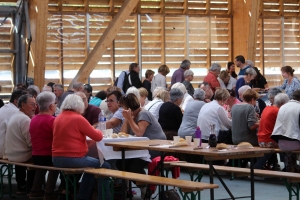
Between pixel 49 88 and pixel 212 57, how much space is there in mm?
7154

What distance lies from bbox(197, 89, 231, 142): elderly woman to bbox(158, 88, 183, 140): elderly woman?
0.39 meters

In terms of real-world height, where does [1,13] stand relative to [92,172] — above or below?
above

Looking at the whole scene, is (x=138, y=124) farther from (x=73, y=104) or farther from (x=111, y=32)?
(x=111, y=32)

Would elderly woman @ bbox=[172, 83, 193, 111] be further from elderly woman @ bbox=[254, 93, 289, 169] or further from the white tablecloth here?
the white tablecloth

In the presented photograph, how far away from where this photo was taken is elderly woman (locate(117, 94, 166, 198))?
7.79 meters

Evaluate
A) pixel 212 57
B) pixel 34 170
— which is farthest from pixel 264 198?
pixel 212 57

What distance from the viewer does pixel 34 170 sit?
8.28 meters

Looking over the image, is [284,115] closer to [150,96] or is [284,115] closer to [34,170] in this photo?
[34,170]

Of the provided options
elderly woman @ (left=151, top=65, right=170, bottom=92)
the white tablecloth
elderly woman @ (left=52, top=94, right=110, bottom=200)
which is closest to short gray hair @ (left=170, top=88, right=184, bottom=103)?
the white tablecloth

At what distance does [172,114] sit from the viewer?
32.8 feet

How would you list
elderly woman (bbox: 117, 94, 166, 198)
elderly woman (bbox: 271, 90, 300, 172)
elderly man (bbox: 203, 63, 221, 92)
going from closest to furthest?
elderly woman (bbox: 117, 94, 166, 198) < elderly woman (bbox: 271, 90, 300, 172) < elderly man (bbox: 203, 63, 221, 92)

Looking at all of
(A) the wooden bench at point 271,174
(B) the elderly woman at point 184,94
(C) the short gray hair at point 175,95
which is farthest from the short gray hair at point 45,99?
(B) the elderly woman at point 184,94

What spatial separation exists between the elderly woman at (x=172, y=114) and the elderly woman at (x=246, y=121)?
2.88 feet

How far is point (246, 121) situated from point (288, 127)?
890 mm
